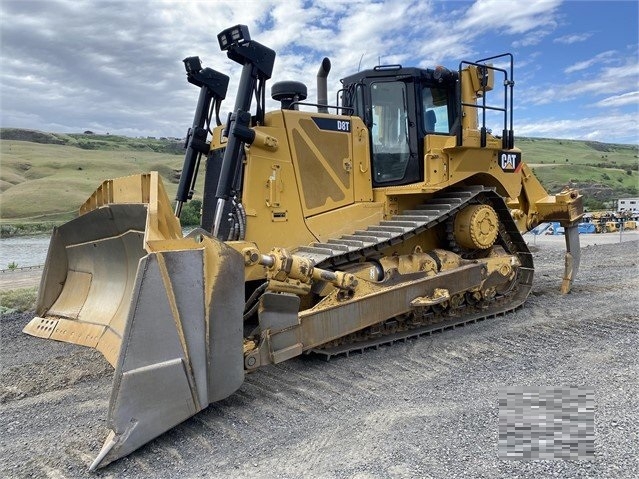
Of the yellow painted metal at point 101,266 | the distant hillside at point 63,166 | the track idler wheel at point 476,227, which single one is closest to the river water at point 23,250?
the distant hillside at point 63,166

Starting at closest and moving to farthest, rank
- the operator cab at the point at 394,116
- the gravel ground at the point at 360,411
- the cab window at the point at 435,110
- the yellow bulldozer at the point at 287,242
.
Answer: the gravel ground at the point at 360,411 < the yellow bulldozer at the point at 287,242 < the operator cab at the point at 394,116 < the cab window at the point at 435,110

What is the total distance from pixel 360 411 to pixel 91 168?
2068 inches

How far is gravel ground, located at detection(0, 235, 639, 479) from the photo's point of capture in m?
3.24

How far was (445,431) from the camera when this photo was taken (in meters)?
3.65

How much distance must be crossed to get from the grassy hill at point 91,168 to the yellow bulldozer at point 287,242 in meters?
1.86

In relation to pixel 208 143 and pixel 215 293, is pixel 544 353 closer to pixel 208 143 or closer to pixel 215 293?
pixel 215 293

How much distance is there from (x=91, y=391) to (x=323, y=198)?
3.19 m

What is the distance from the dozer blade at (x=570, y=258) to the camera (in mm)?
8430

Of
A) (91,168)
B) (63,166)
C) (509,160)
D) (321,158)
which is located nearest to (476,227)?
(509,160)

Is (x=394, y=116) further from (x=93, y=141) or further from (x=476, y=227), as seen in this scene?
(x=93, y=141)

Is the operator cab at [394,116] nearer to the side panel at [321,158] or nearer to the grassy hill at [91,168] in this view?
the side panel at [321,158]

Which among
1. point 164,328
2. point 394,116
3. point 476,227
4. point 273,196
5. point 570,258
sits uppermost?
point 394,116

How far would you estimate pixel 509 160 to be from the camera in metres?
7.45

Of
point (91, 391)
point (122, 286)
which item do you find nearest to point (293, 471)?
point (91, 391)
